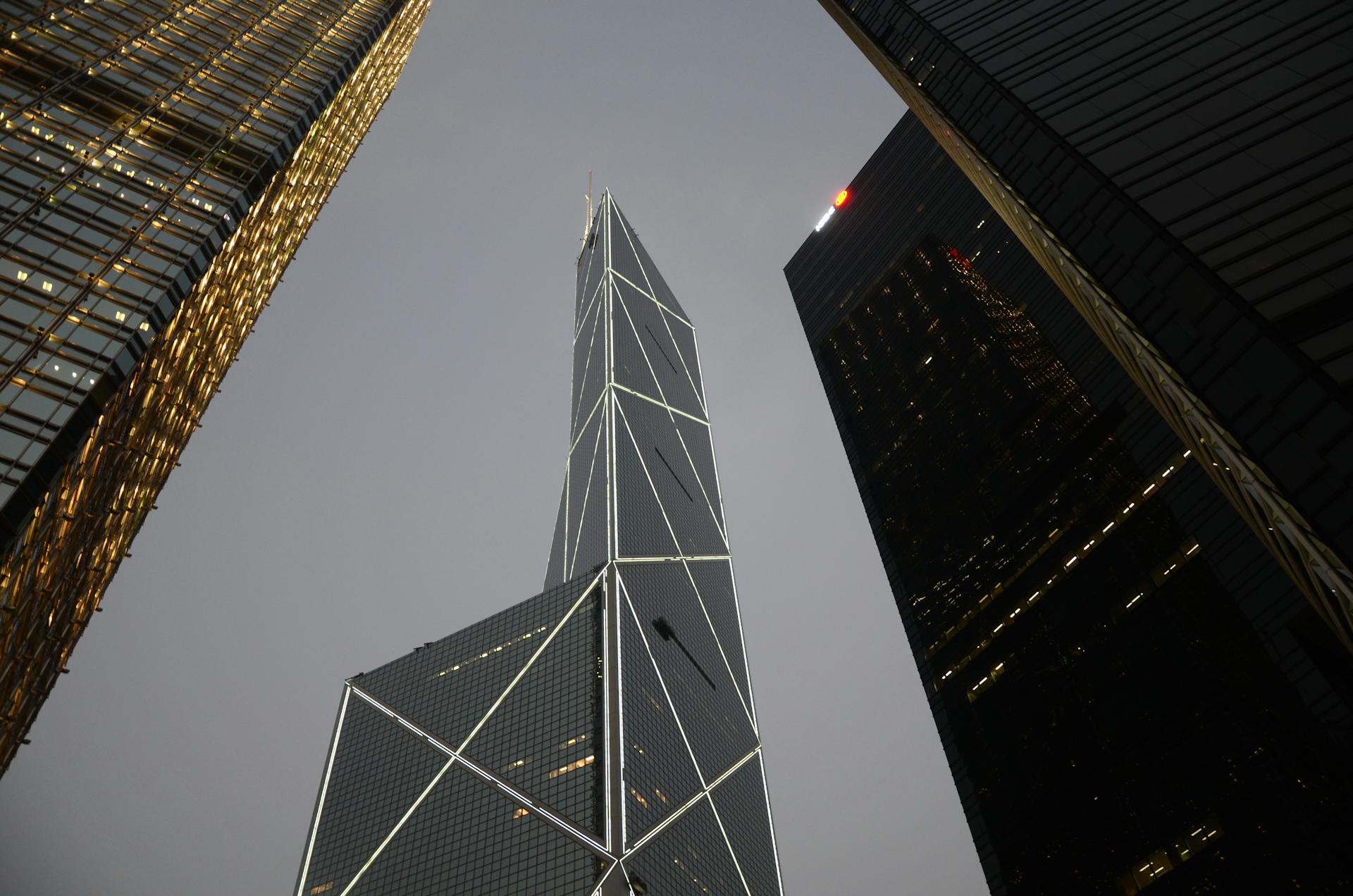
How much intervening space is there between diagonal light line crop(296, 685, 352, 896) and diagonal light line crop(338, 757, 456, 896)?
14.1 feet

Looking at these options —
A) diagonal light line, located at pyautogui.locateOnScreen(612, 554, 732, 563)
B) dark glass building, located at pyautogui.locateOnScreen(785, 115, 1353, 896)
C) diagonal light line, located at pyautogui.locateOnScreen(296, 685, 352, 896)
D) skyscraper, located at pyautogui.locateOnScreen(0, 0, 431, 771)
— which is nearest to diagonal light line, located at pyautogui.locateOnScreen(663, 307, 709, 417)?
diagonal light line, located at pyautogui.locateOnScreen(612, 554, 732, 563)

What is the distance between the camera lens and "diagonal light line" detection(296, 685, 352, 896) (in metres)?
68.7

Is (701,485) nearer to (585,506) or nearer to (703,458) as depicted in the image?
(703,458)

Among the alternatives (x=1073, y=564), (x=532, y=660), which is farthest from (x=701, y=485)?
(x=1073, y=564)

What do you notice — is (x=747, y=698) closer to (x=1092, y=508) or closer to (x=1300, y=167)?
(x=1092, y=508)

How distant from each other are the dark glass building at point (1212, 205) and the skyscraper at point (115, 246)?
28.9 meters

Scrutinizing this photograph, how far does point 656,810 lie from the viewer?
6519 centimetres

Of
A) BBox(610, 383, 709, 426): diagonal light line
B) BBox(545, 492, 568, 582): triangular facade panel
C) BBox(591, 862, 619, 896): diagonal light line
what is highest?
BBox(610, 383, 709, 426): diagonal light line

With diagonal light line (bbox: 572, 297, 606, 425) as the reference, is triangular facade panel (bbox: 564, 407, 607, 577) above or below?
below

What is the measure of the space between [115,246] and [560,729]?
154ft

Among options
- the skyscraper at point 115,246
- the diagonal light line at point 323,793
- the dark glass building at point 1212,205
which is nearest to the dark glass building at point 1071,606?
the dark glass building at point 1212,205

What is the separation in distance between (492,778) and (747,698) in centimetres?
3389

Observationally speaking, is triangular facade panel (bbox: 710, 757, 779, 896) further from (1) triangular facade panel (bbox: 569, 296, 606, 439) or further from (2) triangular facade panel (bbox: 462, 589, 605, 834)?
(1) triangular facade panel (bbox: 569, 296, 606, 439)

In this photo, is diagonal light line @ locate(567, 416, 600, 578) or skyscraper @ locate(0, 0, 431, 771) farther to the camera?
diagonal light line @ locate(567, 416, 600, 578)
